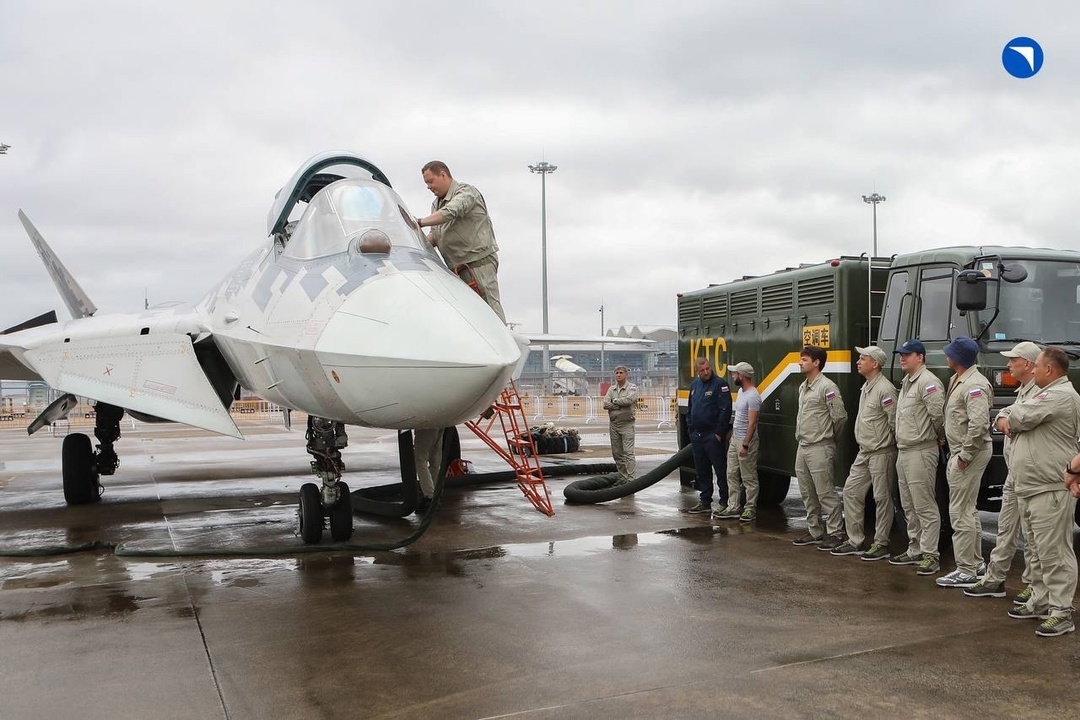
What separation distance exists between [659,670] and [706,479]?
18.6ft

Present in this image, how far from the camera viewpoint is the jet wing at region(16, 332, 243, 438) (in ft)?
26.7

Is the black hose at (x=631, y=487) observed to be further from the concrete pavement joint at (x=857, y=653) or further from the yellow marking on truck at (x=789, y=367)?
the concrete pavement joint at (x=857, y=653)

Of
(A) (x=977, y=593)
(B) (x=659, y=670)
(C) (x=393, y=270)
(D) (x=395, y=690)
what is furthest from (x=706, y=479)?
(D) (x=395, y=690)

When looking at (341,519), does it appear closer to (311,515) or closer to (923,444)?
(311,515)

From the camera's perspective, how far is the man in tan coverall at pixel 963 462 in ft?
20.4

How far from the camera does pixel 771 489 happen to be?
35.1 ft

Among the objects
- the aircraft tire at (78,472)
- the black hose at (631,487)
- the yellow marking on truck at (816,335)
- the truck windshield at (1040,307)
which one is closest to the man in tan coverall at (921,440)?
the truck windshield at (1040,307)

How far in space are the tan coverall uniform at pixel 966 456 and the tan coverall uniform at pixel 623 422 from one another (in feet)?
18.5

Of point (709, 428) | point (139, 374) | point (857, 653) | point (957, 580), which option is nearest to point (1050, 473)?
point (957, 580)

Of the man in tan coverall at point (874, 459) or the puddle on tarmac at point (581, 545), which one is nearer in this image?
the man in tan coverall at point (874, 459)

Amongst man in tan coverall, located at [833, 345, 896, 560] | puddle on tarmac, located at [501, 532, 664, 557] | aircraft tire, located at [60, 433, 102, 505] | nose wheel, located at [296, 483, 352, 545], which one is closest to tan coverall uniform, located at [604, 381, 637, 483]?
puddle on tarmac, located at [501, 532, 664, 557]

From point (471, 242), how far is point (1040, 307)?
Result: 4.99m

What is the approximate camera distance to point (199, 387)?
Answer: 827 cm

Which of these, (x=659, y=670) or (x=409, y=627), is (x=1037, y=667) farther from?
(x=409, y=627)
